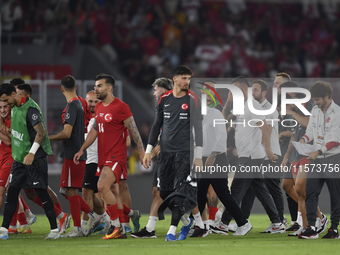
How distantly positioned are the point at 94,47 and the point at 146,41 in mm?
2015

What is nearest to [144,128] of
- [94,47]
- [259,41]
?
[94,47]

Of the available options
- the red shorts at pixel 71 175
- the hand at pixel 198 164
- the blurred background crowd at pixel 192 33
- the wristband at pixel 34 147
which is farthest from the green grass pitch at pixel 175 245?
the blurred background crowd at pixel 192 33

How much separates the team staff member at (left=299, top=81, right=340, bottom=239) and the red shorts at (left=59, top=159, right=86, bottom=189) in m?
3.03

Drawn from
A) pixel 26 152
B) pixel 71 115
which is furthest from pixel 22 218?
pixel 71 115

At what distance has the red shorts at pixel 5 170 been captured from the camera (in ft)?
25.2

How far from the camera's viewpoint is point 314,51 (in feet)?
63.9

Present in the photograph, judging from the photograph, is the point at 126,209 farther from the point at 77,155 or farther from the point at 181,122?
the point at 181,122

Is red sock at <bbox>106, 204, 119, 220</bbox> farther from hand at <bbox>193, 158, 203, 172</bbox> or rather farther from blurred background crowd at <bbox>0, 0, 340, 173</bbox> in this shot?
blurred background crowd at <bbox>0, 0, 340, 173</bbox>

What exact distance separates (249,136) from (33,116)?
3073 mm

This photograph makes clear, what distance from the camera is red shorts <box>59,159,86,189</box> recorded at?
24.0 feet

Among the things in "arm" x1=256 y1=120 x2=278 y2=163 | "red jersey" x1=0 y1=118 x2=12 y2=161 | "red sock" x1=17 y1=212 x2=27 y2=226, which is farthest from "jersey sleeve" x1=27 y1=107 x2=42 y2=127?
"arm" x1=256 y1=120 x2=278 y2=163

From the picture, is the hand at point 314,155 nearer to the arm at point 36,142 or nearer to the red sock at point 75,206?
the red sock at point 75,206

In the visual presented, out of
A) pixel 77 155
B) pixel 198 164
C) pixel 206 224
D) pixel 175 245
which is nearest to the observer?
pixel 175 245

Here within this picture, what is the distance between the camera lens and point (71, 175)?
7.35 metres
